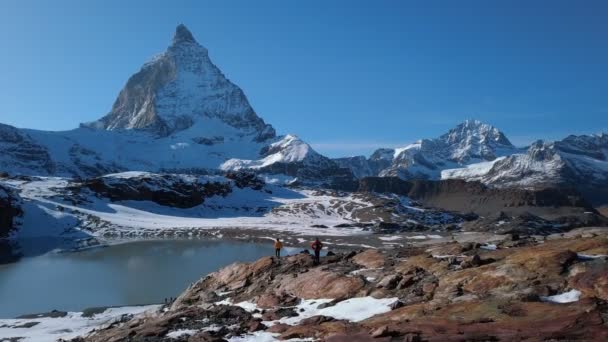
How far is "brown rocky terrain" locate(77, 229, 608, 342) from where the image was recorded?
1476 cm

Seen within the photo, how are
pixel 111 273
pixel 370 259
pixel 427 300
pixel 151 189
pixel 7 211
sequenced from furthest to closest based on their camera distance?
pixel 151 189 < pixel 7 211 < pixel 111 273 < pixel 370 259 < pixel 427 300

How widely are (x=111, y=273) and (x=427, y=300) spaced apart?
58.0 m

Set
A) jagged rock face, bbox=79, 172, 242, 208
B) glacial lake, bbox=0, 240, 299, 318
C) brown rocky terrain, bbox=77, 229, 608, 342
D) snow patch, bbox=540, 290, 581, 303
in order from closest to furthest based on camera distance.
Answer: brown rocky terrain, bbox=77, 229, 608, 342, snow patch, bbox=540, 290, 581, 303, glacial lake, bbox=0, 240, 299, 318, jagged rock face, bbox=79, 172, 242, 208

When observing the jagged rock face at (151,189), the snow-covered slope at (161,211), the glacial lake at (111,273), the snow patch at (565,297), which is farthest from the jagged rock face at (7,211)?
the snow patch at (565,297)

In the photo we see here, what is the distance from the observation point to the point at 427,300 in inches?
768

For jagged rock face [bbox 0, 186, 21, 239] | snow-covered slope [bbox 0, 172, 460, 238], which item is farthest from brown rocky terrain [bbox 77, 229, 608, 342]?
jagged rock face [bbox 0, 186, 21, 239]

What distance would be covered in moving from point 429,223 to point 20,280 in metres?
128

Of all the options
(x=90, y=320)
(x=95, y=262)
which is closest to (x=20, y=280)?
(x=95, y=262)

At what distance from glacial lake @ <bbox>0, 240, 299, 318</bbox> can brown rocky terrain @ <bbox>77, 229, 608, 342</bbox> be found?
23.3 metres

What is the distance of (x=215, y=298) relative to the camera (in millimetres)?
29625

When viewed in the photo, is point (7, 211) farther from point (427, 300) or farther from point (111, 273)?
point (427, 300)

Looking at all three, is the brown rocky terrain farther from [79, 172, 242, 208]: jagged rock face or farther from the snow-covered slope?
[79, 172, 242, 208]: jagged rock face

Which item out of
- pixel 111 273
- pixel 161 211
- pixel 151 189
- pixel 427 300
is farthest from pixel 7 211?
pixel 427 300

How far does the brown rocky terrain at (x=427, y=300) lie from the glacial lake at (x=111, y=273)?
23.3 metres
